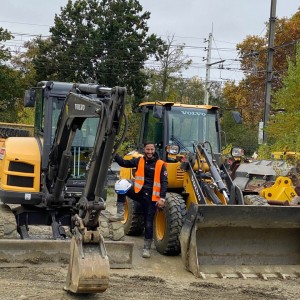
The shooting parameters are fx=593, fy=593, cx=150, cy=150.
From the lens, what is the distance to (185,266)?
785cm

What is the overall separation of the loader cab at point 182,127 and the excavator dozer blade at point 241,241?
188 centimetres

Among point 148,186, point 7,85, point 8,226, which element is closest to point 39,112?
point 8,226

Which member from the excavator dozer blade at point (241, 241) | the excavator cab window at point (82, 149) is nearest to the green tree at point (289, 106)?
the excavator dozer blade at point (241, 241)

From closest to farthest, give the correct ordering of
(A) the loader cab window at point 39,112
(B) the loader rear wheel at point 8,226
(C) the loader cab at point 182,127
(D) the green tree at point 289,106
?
(B) the loader rear wheel at point 8,226 < (A) the loader cab window at point 39,112 < (C) the loader cab at point 182,127 < (D) the green tree at point 289,106

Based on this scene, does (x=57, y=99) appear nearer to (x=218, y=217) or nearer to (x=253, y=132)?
(x=218, y=217)

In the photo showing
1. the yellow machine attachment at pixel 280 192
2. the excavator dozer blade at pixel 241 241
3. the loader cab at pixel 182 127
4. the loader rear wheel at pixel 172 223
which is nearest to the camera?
the excavator dozer blade at pixel 241 241

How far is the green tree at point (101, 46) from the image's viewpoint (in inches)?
1414

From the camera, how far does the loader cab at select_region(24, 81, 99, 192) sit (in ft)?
27.6

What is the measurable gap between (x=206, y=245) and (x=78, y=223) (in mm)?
2425

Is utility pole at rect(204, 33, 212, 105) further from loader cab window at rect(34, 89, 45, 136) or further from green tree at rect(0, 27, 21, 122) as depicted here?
loader cab window at rect(34, 89, 45, 136)

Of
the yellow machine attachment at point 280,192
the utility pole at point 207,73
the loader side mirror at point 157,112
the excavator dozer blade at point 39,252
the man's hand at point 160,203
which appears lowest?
the excavator dozer blade at point 39,252

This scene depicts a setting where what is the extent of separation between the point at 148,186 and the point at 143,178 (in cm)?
14

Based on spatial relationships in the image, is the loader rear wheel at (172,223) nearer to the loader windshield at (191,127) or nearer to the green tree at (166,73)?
the loader windshield at (191,127)

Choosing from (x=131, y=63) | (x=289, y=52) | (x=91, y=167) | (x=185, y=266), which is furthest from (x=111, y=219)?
(x=289, y=52)
